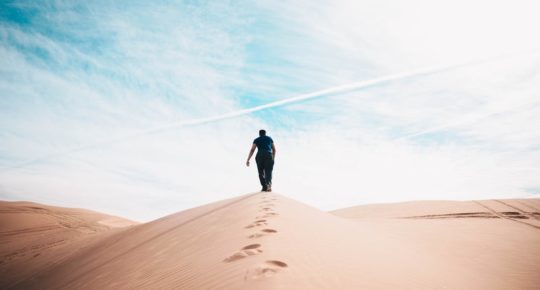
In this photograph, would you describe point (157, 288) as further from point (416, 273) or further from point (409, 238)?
point (409, 238)

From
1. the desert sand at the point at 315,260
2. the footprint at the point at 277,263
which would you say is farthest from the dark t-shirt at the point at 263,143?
the footprint at the point at 277,263

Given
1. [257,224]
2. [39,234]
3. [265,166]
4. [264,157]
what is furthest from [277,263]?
[39,234]

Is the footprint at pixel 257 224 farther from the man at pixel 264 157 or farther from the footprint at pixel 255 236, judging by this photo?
the man at pixel 264 157

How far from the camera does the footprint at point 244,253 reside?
196cm

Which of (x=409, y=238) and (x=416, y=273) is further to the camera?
(x=409, y=238)

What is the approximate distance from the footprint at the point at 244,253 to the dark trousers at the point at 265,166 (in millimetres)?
4807

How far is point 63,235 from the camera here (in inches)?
390

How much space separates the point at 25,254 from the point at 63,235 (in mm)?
1742

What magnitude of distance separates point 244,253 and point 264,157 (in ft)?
16.2

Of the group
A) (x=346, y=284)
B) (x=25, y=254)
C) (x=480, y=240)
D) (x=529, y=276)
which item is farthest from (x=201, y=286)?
(x=25, y=254)

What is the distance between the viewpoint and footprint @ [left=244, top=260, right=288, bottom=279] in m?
1.54

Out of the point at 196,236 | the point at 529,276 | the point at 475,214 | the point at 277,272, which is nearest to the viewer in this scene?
the point at 277,272

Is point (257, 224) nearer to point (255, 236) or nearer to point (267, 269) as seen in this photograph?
point (255, 236)

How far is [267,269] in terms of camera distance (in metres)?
1.64
